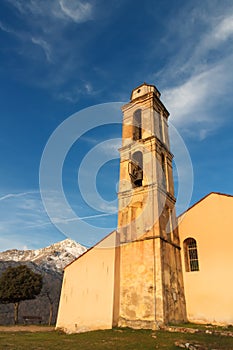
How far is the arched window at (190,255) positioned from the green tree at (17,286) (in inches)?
593

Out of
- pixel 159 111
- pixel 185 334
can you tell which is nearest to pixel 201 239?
pixel 185 334

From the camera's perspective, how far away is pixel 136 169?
18.3 m

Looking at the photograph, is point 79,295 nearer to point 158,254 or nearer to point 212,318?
point 158,254

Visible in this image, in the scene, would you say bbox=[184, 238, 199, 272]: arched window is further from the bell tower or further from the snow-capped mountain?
the snow-capped mountain

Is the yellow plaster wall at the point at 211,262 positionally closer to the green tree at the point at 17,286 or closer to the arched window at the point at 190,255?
the arched window at the point at 190,255

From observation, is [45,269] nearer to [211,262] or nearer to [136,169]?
[136,169]

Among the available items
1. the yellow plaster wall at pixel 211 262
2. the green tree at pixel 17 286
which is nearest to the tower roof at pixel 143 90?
the yellow plaster wall at pixel 211 262

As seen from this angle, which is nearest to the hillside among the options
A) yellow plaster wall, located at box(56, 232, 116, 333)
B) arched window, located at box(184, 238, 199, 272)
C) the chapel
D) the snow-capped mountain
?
the snow-capped mountain

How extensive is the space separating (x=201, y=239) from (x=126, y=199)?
5.30 m

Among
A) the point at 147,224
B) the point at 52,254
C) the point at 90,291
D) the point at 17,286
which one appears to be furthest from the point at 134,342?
the point at 52,254

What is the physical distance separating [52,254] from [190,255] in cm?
4575

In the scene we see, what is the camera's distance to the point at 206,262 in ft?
49.7

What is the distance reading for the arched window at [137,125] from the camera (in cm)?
2003

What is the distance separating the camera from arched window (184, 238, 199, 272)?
1584 centimetres
